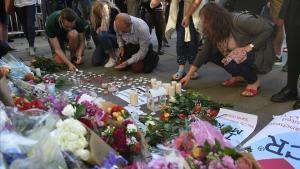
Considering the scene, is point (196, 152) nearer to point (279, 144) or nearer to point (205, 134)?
point (205, 134)

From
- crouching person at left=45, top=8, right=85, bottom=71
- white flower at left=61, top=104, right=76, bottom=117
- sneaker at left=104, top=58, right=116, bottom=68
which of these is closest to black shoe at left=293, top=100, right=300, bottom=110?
white flower at left=61, top=104, right=76, bottom=117

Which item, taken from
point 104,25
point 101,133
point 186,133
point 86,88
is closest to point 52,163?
point 101,133

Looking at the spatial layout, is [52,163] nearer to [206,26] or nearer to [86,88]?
[206,26]

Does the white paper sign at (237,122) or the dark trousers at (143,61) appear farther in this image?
the dark trousers at (143,61)

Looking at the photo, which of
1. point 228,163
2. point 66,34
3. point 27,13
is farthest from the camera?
point 27,13

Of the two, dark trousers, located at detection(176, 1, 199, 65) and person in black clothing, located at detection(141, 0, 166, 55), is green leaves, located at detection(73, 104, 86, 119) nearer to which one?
dark trousers, located at detection(176, 1, 199, 65)

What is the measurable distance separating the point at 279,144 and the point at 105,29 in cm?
295

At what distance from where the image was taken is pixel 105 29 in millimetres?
4816

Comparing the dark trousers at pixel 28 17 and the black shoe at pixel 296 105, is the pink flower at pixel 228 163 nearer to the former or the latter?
the black shoe at pixel 296 105

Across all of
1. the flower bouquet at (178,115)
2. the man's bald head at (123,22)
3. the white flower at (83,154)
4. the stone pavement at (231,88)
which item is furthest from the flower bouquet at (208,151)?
the man's bald head at (123,22)

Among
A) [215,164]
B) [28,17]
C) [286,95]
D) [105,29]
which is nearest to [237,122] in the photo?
[286,95]

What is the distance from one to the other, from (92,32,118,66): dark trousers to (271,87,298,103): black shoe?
7.17 feet

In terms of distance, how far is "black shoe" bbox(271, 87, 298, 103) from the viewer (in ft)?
11.0

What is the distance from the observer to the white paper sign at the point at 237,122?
266cm
